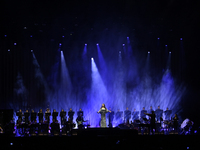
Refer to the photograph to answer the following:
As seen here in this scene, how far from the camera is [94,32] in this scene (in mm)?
16594

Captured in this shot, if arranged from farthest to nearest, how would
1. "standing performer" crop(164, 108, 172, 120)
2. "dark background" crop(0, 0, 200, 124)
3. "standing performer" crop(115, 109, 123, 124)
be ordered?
"standing performer" crop(115, 109, 123, 124) → "standing performer" crop(164, 108, 172, 120) → "dark background" crop(0, 0, 200, 124)

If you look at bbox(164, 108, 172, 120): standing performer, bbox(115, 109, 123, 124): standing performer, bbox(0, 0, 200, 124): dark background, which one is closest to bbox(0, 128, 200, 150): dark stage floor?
bbox(164, 108, 172, 120): standing performer

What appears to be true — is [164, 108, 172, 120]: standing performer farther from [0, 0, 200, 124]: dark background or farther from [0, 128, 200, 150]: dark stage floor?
Result: [0, 128, 200, 150]: dark stage floor

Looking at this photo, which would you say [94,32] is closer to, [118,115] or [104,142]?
[118,115]

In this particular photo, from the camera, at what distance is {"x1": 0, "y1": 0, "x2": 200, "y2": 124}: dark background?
13281 millimetres

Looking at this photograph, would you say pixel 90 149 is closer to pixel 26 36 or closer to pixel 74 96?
pixel 74 96

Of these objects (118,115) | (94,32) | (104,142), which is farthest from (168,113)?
(104,142)

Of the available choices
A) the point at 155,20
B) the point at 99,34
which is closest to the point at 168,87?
the point at 155,20

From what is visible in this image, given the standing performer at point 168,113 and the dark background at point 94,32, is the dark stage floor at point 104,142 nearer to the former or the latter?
the standing performer at point 168,113

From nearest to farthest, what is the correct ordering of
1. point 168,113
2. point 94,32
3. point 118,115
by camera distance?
point 168,113 → point 118,115 → point 94,32

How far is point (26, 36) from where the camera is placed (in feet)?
54.0

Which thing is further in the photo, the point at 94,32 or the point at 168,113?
the point at 94,32

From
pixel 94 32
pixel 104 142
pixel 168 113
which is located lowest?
pixel 104 142

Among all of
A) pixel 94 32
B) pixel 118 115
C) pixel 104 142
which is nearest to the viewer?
pixel 104 142
